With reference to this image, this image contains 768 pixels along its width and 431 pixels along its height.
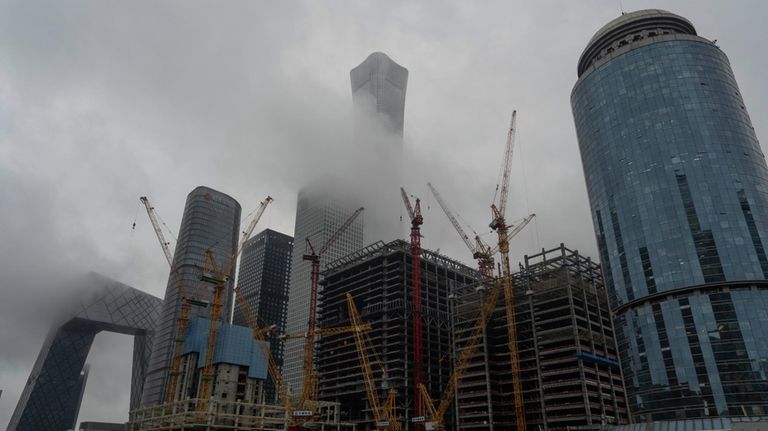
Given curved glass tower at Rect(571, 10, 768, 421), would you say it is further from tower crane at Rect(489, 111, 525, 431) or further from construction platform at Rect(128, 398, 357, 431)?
construction platform at Rect(128, 398, 357, 431)

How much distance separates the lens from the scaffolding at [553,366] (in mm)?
167750

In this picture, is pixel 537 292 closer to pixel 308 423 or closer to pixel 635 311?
pixel 635 311

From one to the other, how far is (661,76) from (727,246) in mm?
57421

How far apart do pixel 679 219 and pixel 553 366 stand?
191ft

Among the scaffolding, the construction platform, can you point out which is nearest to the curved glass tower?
the scaffolding

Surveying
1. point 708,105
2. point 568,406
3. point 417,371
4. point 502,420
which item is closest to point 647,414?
point 568,406

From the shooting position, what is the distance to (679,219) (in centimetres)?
15838

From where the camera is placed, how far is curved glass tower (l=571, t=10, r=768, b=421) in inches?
5645

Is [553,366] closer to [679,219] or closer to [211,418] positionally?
[679,219]

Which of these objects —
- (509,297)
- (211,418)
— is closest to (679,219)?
(509,297)

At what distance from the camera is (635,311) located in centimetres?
16112

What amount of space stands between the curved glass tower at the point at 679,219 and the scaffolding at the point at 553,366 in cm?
1302

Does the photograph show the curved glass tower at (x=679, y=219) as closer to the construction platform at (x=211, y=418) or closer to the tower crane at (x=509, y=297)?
the tower crane at (x=509, y=297)

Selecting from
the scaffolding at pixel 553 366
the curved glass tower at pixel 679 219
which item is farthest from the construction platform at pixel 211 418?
the curved glass tower at pixel 679 219
